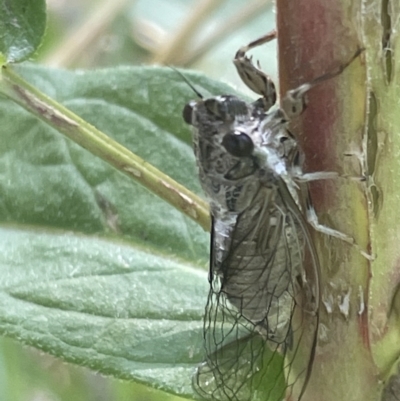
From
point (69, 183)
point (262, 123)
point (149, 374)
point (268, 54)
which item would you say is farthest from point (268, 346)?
point (268, 54)

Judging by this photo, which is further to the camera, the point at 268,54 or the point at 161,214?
the point at 268,54

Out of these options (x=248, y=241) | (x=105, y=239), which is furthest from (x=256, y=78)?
(x=105, y=239)

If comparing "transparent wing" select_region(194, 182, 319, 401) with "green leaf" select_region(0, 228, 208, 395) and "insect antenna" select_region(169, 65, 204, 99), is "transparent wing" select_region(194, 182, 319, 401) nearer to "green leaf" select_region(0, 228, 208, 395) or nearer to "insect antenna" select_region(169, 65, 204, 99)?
"green leaf" select_region(0, 228, 208, 395)

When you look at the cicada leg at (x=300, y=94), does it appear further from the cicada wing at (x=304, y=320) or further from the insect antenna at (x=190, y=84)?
the insect antenna at (x=190, y=84)

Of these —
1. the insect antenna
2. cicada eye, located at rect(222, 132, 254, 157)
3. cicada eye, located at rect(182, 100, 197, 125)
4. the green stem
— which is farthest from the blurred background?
the green stem

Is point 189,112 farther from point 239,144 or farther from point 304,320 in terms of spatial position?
point 304,320

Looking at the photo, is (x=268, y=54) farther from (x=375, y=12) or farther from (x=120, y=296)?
(x=375, y=12)

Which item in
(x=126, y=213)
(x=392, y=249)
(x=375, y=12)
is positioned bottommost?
(x=126, y=213)

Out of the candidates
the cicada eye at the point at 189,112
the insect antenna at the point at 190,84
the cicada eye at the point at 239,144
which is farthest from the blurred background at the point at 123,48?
the cicada eye at the point at 239,144
